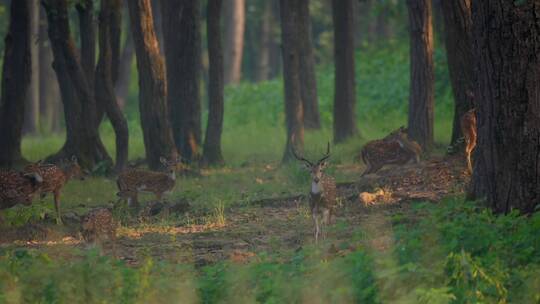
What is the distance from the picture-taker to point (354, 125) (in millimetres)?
27500

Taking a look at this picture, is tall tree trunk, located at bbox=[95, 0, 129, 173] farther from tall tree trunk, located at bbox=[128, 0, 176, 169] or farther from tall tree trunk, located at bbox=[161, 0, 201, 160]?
tall tree trunk, located at bbox=[161, 0, 201, 160]

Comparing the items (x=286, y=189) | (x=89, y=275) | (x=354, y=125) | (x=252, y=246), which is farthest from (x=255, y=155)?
(x=89, y=275)

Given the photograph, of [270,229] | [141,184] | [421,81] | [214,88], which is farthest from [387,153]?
[214,88]

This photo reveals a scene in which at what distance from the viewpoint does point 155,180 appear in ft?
63.8

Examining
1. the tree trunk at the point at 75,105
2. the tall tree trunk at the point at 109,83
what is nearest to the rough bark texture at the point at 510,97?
the tall tree trunk at the point at 109,83

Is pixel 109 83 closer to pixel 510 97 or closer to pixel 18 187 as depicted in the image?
pixel 18 187

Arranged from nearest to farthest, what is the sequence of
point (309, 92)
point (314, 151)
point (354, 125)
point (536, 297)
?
point (536, 297)
point (314, 151)
point (354, 125)
point (309, 92)

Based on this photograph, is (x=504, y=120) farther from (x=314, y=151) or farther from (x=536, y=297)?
(x=314, y=151)

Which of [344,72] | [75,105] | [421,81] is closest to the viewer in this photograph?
[421,81]

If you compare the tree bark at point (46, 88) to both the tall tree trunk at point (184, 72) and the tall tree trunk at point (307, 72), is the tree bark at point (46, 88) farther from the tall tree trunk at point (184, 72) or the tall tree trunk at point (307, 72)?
the tall tree trunk at point (184, 72)

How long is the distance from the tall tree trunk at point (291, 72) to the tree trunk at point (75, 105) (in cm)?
393

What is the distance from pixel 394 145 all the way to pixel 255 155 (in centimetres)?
826

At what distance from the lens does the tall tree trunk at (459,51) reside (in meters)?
19.4

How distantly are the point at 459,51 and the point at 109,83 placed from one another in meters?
7.47
